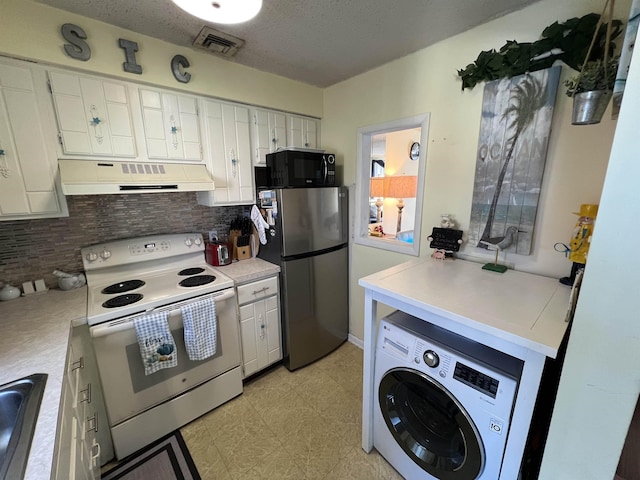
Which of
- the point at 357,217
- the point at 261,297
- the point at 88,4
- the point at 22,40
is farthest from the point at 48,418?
the point at 357,217

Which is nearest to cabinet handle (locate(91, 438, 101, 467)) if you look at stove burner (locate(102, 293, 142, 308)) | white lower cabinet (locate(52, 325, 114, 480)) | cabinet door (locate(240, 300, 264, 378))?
white lower cabinet (locate(52, 325, 114, 480))

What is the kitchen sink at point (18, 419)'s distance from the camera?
24.9 inches

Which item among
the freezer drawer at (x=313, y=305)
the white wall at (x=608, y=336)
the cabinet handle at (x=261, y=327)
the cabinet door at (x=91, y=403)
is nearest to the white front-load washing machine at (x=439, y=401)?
the white wall at (x=608, y=336)

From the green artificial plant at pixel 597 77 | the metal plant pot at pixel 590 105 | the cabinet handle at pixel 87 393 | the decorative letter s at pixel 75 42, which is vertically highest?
the decorative letter s at pixel 75 42

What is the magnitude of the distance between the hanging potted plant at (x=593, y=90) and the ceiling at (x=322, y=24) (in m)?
0.69

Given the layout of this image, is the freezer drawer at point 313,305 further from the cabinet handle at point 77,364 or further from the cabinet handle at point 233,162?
the cabinet handle at point 77,364

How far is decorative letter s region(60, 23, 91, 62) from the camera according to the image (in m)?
1.38

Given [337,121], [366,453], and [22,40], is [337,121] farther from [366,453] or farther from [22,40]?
[366,453]

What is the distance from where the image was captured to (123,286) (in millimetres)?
1725

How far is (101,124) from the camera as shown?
5.12ft

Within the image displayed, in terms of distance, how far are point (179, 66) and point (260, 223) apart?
120cm

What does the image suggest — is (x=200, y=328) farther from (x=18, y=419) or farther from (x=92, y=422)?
(x=18, y=419)

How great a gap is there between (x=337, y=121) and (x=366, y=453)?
261 centimetres

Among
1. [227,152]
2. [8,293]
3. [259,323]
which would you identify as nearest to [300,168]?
[227,152]
